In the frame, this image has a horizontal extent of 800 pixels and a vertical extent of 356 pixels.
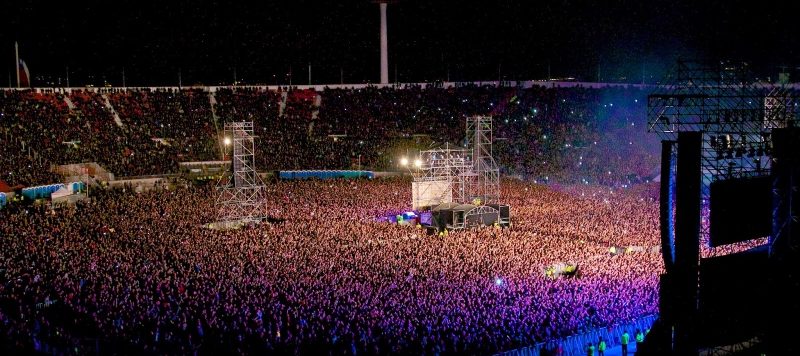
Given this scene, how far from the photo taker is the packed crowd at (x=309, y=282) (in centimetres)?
1303

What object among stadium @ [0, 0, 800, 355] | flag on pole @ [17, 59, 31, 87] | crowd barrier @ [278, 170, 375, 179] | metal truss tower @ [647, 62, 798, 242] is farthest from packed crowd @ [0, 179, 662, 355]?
flag on pole @ [17, 59, 31, 87]

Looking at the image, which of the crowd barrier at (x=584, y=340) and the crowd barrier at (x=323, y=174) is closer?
the crowd barrier at (x=584, y=340)

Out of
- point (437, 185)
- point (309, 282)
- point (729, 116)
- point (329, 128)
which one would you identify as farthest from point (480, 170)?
point (329, 128)

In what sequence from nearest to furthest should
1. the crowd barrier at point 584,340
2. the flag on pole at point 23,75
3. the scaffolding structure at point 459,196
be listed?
the crowd barrier at point 584,340 → the scaffolding structure at point 459,196 → the flag on pole at point 23,75

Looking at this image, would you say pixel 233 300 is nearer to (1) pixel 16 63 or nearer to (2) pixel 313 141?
(2) pixel 313 141

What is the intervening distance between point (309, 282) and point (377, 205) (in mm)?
12768

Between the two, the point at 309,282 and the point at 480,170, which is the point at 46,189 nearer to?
the point at 480,170

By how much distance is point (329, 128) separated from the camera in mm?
45938

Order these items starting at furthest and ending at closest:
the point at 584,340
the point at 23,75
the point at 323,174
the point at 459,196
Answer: the point at 23,75 < the point at 323,174 < the point at 459,196 < the point at 584,340

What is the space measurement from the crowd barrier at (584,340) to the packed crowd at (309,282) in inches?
11.8

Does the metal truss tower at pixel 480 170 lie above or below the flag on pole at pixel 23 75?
below

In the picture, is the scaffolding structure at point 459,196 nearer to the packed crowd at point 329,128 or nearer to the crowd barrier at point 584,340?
the packed crowd at point 329,128

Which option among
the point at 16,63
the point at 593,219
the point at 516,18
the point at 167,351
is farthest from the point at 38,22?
the point at 167,351

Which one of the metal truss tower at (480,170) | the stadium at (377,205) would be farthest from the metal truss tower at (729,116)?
the metal truss tower at (480,170)
